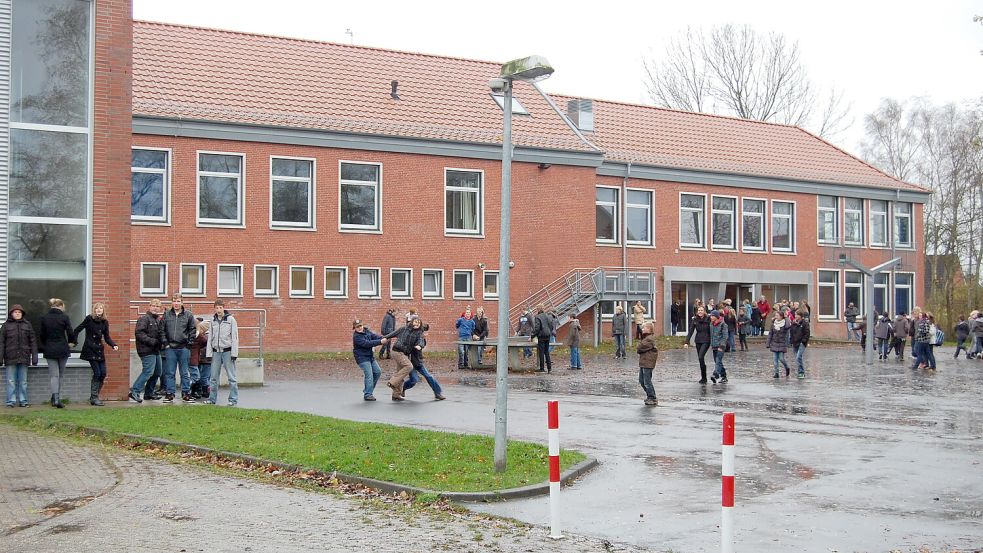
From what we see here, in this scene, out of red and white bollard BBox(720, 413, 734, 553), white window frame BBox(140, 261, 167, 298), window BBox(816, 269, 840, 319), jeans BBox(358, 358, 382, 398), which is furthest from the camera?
window BBox(816, 269, 840, 319)

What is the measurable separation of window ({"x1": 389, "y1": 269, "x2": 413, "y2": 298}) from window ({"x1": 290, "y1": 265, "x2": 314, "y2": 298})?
2715 mm

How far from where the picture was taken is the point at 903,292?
51.0m

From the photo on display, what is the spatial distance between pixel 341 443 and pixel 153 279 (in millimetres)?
20886

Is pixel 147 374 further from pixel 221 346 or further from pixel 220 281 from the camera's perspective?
pixel 220 281

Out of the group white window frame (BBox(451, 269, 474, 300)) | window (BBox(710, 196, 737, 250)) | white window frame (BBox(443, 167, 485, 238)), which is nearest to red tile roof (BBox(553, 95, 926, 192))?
window (BBox(710, 196, 737, 250))

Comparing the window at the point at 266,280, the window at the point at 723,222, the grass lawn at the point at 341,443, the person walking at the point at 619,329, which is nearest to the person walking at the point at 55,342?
the grass lawn at the point at 341,443

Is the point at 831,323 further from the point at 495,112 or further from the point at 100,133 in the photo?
the point at 100,133

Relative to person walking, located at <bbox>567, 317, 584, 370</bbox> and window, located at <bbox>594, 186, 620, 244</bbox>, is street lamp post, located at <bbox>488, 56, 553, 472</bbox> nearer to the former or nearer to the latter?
person walking, located at <bbox>567, 317, 584, 370</bbox>

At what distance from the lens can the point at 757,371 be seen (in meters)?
28.7

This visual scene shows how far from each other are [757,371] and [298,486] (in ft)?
62.6

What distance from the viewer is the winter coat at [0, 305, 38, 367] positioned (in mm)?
18016

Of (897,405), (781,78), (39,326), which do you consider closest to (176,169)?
(39,326)

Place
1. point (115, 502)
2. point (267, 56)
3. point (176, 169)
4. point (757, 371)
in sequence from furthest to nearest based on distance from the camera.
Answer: point (267, 56)
point (176, 169)
point (757, 371)
point (115, 502)

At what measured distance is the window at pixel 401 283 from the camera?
3675cm
